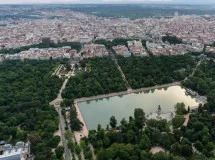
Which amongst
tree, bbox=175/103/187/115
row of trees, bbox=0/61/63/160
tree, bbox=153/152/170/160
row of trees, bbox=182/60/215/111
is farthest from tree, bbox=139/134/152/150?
row of trees, bbox=182/60/215/111

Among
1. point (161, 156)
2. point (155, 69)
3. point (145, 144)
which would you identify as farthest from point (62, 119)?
Result: point (155, 69)

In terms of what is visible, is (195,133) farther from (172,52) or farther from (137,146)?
(172,52)

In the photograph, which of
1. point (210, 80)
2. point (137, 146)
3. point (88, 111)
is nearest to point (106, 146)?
point (137, 146)

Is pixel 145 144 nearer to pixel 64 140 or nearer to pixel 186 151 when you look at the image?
pixel 186 151

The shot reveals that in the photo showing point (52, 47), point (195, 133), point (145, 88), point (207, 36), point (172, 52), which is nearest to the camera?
point (195, 133)

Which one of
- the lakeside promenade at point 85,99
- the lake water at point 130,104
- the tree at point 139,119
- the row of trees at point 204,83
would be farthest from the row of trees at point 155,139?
the row of trees at point 204,83

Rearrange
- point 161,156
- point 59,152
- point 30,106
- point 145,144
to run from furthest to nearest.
A: point 30,106 → point 145,144 → point 59,152 → point 161,156

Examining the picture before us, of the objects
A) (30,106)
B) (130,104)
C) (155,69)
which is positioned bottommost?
(130,104)
